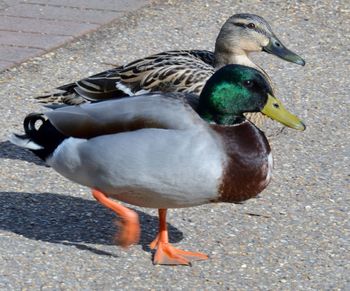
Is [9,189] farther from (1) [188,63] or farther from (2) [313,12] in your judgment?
(2) [313,12]

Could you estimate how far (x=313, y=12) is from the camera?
28.0ft

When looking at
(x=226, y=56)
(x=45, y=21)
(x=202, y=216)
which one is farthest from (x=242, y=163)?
(x=45, y=21)

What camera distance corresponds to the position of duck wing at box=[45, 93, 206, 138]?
4.70m

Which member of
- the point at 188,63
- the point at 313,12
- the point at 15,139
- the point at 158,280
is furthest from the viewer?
the point at 313,12

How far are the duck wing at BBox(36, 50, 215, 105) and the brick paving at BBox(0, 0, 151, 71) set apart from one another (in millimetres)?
1261

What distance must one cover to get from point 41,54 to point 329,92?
201 cm

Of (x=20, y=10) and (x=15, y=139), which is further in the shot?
(x=20, y=10)

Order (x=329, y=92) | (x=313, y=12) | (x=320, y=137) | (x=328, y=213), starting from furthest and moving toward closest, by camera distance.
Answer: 1. (x=313, y=12)
2. (x=329, y=92)
3. (x=320, y=137)
4. (x=328, y=213)

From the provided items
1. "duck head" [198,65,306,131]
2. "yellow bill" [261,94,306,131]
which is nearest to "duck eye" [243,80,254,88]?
"duck head" [198,65,306,131]

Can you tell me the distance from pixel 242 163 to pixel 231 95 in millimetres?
334

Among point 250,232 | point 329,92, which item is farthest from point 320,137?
point 250,232

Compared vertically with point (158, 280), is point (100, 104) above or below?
above

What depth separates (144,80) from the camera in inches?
232

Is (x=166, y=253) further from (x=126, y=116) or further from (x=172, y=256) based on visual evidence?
(x=126, y=116)
